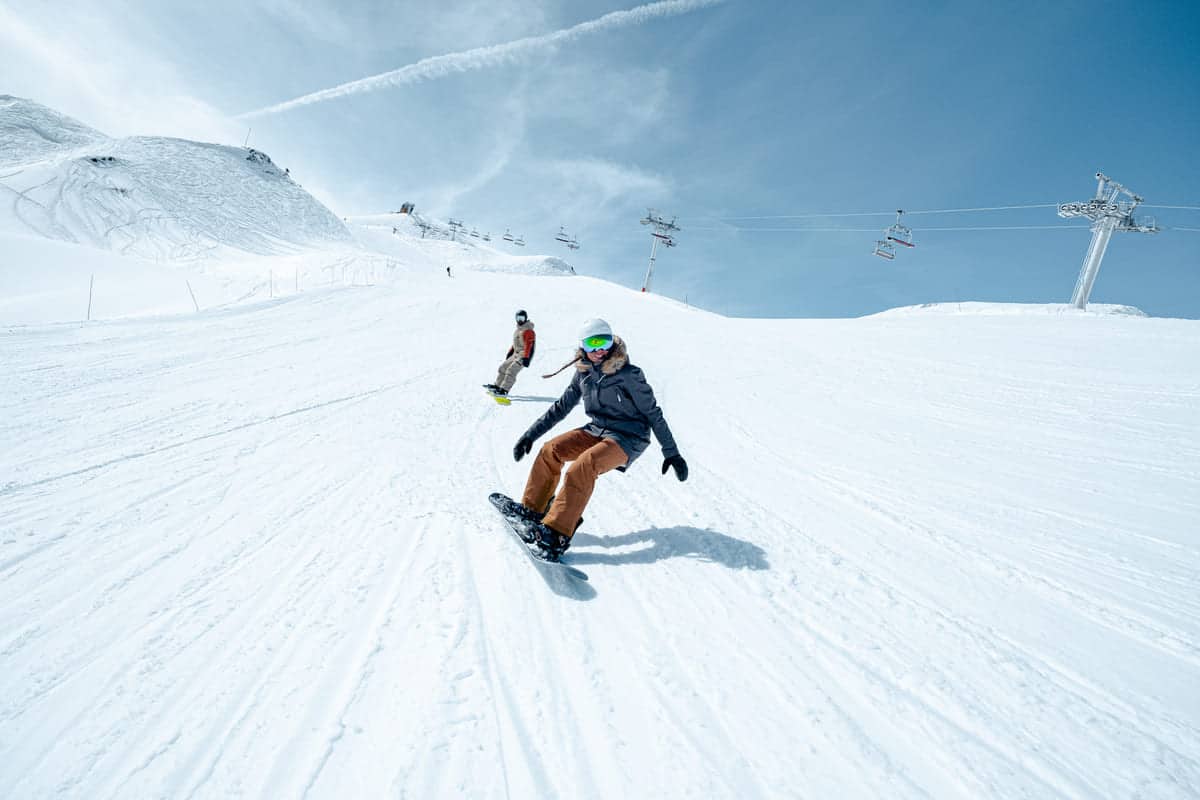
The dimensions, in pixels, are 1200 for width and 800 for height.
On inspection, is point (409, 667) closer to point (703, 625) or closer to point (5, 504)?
point (703, 625)

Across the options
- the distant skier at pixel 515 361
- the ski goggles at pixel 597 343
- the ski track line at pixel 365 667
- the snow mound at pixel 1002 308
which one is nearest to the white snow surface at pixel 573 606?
the ski track line at pixel 365 667

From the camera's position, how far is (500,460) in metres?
5.49

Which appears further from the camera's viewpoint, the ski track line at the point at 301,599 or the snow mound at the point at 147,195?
the snow mound at the point at 147,195

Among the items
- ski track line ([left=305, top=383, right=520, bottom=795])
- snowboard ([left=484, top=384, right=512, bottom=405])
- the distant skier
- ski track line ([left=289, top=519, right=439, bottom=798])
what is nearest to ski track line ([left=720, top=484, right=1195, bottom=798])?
ski track line ([left=305, top=383, right=520, bottom=795])

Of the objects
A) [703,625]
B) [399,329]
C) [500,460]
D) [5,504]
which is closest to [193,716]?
[703,625]

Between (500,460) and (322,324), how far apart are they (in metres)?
10.1

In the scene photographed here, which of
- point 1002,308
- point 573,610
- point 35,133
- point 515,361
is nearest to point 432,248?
point 35,133

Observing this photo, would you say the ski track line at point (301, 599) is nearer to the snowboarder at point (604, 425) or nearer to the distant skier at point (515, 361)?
the snowboarder at point (604, 425)

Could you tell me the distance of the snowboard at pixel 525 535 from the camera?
3.22 metres

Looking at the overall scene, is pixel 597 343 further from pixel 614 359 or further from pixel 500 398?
pixel 500 398

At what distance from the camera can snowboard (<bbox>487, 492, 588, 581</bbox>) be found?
322cm

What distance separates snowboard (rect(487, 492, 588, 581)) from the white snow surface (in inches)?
3.8

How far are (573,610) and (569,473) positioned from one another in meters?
0.98

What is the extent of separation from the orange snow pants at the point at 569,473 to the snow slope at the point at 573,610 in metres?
0.39
